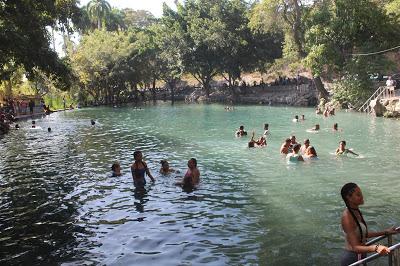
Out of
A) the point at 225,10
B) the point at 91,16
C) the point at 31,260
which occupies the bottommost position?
the point at 31,260

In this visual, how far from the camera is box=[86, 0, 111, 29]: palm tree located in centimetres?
10231

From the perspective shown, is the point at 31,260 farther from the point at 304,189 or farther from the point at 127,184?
the point at 304,189

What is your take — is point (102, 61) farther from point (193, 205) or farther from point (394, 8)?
point (193, 205)

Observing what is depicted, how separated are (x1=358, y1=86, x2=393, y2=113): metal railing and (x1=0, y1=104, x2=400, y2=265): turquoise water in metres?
15.2

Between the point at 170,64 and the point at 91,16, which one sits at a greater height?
the point at 91,16

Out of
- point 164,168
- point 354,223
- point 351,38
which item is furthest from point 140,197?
point 351,38

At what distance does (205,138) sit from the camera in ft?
97.5

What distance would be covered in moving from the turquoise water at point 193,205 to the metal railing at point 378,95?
15165mm

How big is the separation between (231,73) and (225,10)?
10204mm

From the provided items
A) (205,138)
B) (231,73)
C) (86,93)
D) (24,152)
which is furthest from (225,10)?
(24,152)

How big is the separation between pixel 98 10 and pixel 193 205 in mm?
97183

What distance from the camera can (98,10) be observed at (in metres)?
103

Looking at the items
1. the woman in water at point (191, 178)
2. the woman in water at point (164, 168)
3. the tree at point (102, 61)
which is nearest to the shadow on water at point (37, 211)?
the woman in water at point (164, 168)

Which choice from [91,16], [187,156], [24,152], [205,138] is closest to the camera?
[187,156]
